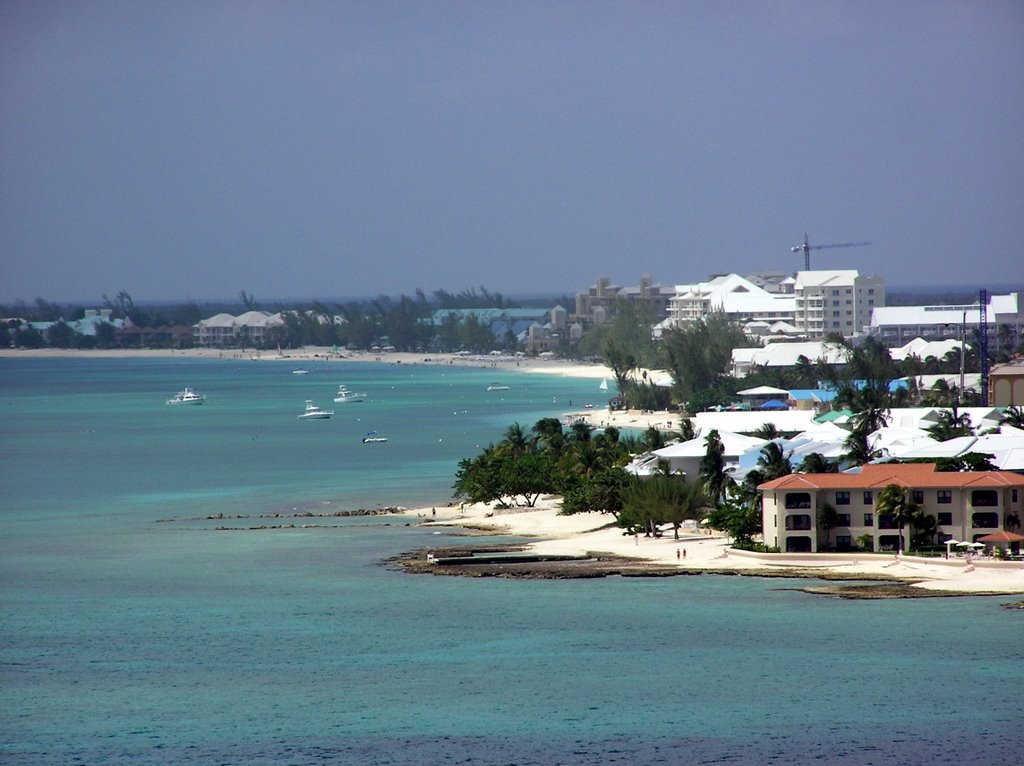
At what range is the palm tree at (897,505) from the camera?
181ft

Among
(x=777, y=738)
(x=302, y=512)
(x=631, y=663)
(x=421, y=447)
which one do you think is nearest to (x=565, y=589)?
(x=631, y=663)

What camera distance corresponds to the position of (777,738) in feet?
128

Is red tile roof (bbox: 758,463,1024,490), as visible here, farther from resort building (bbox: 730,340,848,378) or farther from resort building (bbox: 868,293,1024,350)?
resort building (bbox: 868,293,1024,350)

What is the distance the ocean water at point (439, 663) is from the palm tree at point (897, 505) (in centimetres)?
468

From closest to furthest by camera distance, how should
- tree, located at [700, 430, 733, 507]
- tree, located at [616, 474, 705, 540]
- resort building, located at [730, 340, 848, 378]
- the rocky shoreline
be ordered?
the rocky shoreline → tree, located at [616, 474, 705, 540] → tree, located at [700, 430, 733, 507] → resort building, located at [730, 340, 848, 378]

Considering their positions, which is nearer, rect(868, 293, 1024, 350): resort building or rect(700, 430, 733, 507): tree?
rect(700, 430, 733, 507): tree

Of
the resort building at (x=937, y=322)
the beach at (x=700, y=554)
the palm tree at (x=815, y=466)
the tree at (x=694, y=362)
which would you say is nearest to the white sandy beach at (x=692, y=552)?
the beach at (x=700, y=554)

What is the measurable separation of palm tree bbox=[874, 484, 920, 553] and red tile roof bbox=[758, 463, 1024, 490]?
356mm

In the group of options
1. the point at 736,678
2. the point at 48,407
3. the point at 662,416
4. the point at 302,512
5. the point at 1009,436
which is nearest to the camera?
the point at 736,678

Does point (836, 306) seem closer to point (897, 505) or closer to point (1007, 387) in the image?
point (1007, 387)

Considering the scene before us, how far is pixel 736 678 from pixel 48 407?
137 m

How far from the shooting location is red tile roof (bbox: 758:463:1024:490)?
55.5 m

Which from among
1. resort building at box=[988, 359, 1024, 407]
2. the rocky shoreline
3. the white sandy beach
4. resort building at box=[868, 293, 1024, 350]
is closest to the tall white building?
resort building at box=[868, 293, 1024, 350]

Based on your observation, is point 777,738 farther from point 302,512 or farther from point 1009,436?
point 302,512
